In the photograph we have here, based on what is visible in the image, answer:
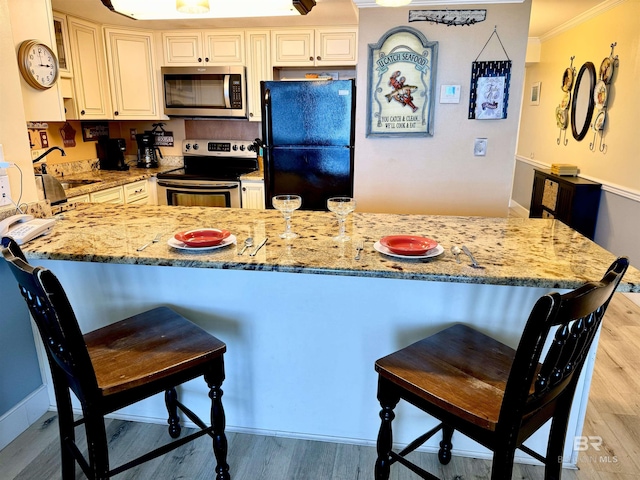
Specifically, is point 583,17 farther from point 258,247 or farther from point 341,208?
point 258,247

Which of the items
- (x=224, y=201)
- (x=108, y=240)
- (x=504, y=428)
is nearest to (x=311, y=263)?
(x=504, y=428)

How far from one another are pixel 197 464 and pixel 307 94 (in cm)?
248

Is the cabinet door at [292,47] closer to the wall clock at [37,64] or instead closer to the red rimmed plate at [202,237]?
the wall clock at [37,64]

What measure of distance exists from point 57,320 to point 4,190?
1025mm

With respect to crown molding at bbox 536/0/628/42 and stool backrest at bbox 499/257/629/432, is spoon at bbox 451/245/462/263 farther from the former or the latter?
crown molding at bbox 536/0/628/42

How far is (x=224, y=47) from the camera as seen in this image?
398cm

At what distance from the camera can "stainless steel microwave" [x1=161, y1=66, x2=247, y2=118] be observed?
394 centimetres

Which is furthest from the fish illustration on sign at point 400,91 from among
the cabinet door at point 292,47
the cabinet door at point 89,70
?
the cabinet door at point 89,70

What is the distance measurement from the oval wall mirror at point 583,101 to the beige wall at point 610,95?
0.07 meters

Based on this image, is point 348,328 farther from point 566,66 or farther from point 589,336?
point 566,66

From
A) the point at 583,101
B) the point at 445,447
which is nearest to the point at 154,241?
the point at 445,447

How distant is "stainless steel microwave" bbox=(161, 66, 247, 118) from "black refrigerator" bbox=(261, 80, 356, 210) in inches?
28.5

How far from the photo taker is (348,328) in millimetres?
1713

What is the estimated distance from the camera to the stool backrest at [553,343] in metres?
0.92
